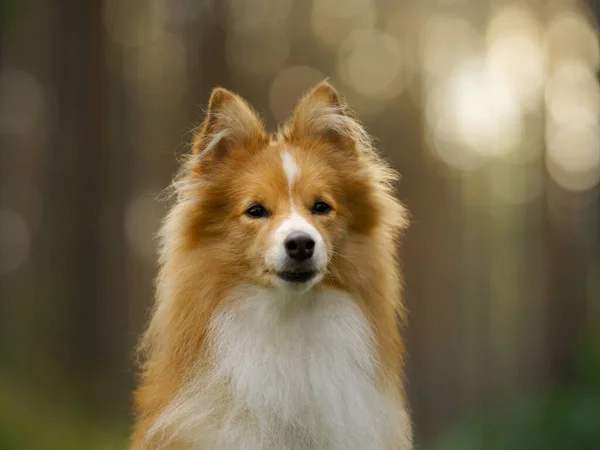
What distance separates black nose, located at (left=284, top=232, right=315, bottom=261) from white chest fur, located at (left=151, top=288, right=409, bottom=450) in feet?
1.13

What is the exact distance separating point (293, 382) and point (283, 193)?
42.9 inches

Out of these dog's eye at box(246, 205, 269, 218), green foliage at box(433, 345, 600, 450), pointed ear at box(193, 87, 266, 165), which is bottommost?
green foliage at box(433, 345, 600, 450)

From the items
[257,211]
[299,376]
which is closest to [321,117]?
[257,211]

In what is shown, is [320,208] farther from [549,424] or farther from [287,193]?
[549,424]

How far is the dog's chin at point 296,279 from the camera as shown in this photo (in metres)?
4.10

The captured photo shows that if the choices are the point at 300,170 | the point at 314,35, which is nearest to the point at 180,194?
the point at 300,170

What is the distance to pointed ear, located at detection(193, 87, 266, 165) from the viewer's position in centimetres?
459

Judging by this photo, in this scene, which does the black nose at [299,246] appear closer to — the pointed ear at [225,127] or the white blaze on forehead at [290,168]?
the white blaze on forehead at [290,168]

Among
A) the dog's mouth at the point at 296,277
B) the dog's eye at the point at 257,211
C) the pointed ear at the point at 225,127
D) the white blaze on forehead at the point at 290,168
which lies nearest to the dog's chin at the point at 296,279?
the dog's mouth at the point at 296,277

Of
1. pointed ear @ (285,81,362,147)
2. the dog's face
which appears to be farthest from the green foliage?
pointed ear @ (285,81,362,147)

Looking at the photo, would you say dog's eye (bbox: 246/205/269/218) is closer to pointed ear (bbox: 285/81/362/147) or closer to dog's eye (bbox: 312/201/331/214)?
dog's eye (bbox: 312/201/331/214)

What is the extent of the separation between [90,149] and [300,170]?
26.6 ft

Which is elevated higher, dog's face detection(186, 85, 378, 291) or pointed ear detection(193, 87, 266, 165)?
pointed ear detection(193, 87, 266, 165)

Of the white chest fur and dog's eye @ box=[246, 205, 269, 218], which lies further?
dog's eye @ box=[246, 205, 269, 218]
